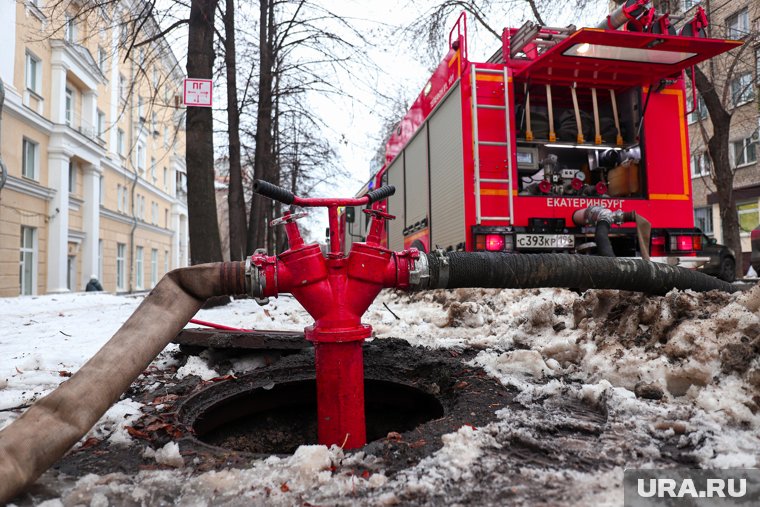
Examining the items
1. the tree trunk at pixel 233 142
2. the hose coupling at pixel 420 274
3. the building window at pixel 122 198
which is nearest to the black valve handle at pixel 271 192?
the hose coupling at pixel 420 274

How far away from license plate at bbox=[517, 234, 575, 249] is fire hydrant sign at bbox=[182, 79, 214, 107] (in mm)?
4389

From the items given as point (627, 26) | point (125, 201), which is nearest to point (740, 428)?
point (627, 26)

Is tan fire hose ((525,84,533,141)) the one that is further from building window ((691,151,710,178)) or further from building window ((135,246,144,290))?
building window ((135,246,144,290))

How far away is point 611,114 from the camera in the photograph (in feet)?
20.6

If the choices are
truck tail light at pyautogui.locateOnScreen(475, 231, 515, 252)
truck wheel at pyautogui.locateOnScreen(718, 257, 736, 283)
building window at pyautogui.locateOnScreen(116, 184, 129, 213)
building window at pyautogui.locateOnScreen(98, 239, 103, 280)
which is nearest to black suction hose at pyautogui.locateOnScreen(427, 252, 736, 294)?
truck tail light at pyautogui.locateOnScreen(475, 231, 515, 252)

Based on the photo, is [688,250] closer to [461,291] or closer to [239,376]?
[461,291]

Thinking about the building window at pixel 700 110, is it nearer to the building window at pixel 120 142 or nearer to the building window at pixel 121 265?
the building window at pixel 120 142

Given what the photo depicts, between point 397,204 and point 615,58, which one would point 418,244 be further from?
point 615,58

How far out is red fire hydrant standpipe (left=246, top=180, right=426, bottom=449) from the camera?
2232 mm

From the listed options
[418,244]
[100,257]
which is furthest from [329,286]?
[100,257]

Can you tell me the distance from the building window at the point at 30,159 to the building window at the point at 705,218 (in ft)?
89.3

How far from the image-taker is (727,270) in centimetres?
771

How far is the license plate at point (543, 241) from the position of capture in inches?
217

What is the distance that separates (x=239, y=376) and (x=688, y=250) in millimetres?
5292
